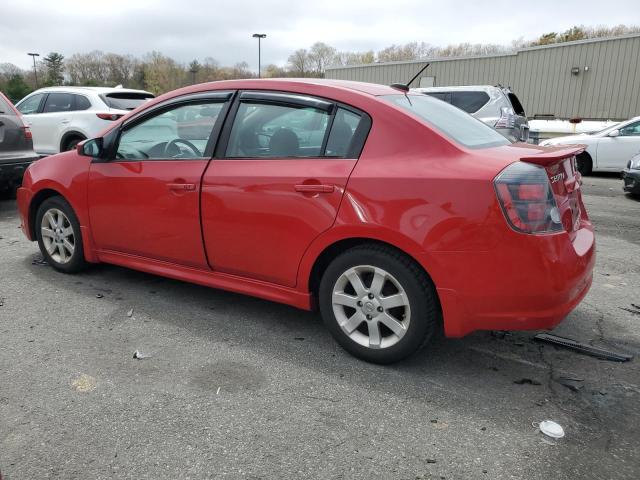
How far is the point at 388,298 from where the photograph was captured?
A: 2961 millimetres

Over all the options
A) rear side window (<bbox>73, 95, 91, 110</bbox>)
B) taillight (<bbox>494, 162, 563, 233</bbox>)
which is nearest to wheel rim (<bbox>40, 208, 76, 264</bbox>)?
taillight (<bbox>494, 162, 563, 233</bbox>)

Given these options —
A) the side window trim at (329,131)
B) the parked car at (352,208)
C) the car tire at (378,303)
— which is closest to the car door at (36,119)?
the parked car at (352,208)

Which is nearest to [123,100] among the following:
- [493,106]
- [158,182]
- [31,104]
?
[31,104]

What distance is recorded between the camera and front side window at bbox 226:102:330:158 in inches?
127

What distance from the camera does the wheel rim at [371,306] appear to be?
296cm

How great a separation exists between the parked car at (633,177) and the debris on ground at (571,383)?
7.14m

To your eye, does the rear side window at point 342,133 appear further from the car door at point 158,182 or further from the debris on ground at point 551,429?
the debris on ground at point 551,429

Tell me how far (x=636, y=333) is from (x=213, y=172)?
304 cm

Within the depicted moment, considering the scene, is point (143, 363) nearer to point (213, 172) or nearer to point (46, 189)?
point (213, 172)

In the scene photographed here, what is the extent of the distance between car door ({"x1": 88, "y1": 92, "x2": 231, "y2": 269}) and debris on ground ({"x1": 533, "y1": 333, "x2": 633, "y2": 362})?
7.65 feet

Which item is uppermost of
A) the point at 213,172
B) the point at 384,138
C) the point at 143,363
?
the point at 384,138

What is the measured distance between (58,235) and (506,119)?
313 inches

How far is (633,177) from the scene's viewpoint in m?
8.84

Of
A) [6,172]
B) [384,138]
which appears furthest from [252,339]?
[6,172]
